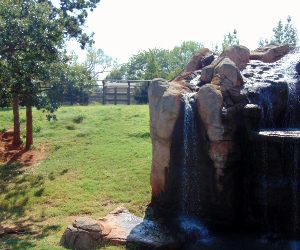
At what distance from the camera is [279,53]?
1338cm

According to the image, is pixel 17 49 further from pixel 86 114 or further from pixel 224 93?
pixel 86 114

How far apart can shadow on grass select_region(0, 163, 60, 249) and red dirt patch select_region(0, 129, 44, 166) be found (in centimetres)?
45

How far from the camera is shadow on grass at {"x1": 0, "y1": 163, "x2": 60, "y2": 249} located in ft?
30.9

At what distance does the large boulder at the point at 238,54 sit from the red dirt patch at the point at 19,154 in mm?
7559

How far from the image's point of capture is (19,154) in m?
15.8

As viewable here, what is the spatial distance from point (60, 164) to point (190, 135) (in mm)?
6104

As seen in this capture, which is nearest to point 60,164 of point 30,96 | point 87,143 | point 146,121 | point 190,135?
point 87,143

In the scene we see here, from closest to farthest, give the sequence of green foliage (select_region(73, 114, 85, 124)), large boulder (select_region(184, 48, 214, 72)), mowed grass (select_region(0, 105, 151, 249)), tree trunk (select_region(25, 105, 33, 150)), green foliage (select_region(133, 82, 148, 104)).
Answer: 1. mowed grass (select_region(0, 105, 151, 249))
2. large boulder (select_region(184, 48, 214, 72))
3. tree trunk (select_region(25, 105, 33, 150))
4. green foliage (select_region(73, 114, 85, 124))
5. green foliage (select_region(133, 82, 148, 104))

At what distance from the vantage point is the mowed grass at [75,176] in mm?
10781

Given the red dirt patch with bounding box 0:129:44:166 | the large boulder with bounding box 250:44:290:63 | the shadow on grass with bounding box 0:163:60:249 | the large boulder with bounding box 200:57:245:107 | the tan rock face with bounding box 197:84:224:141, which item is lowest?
the shadow on grass with bounding box 0:163:60:249

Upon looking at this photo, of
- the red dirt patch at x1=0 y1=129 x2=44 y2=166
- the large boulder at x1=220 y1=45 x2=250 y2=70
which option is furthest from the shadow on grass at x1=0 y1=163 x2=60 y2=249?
the large boulder at x1=220 y1=45 x2=250 y2=70

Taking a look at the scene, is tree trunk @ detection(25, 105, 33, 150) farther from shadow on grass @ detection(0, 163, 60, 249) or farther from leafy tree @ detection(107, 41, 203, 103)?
leafy tree @ detection(107, 41, 203, 103)

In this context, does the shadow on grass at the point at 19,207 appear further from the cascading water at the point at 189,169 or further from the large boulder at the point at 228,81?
the large boulder at the point at 228,81

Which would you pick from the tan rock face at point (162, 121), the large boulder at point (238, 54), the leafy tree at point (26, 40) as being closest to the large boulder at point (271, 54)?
the large boulder at point (238, 54)
